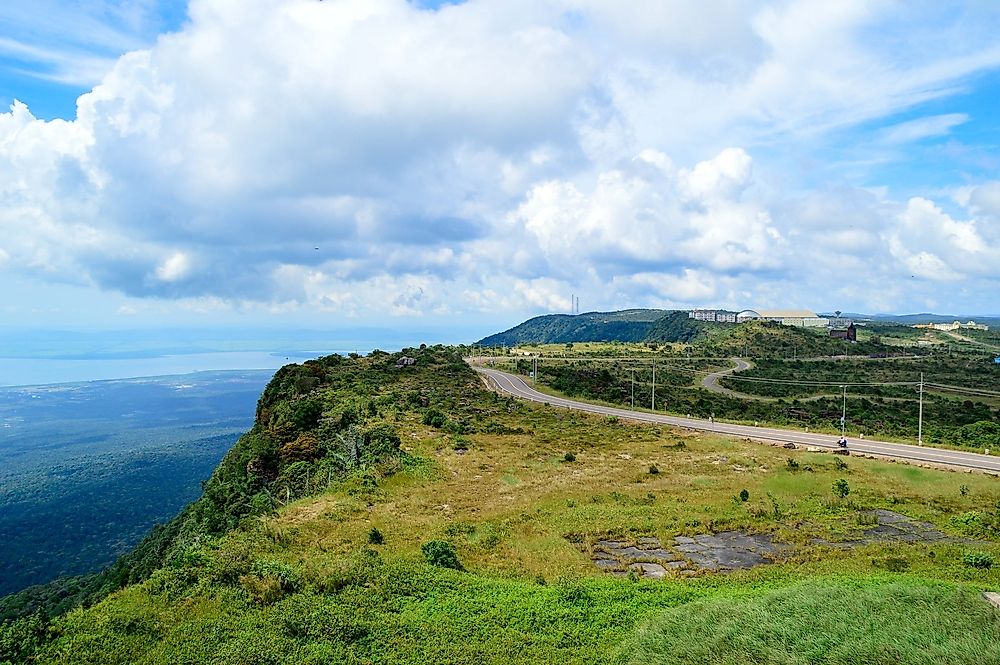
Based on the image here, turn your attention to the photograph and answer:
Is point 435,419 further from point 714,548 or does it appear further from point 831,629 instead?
point 831,629

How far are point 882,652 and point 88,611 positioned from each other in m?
20.4

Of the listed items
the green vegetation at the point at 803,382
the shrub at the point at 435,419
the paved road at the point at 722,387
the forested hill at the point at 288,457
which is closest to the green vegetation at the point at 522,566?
the forested hill at the point at 288,457

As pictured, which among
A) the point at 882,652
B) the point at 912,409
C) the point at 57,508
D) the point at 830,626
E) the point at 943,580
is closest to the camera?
the point at 882,652

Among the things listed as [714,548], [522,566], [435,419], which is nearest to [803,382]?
[435,419]

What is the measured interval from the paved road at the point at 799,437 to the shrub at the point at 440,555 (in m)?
35.7

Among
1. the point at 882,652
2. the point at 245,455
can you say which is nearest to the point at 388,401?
the point at 245,455

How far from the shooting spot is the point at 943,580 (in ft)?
62.0

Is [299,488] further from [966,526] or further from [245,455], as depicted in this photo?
[966,526]

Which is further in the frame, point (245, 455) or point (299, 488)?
point (245, 455)

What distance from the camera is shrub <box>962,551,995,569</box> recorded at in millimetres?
20734

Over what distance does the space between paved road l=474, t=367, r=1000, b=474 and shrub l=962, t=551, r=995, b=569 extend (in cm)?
2037

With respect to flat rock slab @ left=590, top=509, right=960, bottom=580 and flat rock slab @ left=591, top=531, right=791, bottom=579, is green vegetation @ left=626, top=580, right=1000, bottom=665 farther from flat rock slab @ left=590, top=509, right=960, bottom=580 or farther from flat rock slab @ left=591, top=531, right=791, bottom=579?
flat rock slab @ left=590, top=509, right=960, bottom=580

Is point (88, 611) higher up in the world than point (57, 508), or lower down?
higher up

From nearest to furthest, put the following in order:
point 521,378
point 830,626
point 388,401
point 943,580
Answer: point 830,626
point 943,580
point 388,401
point 521,378
